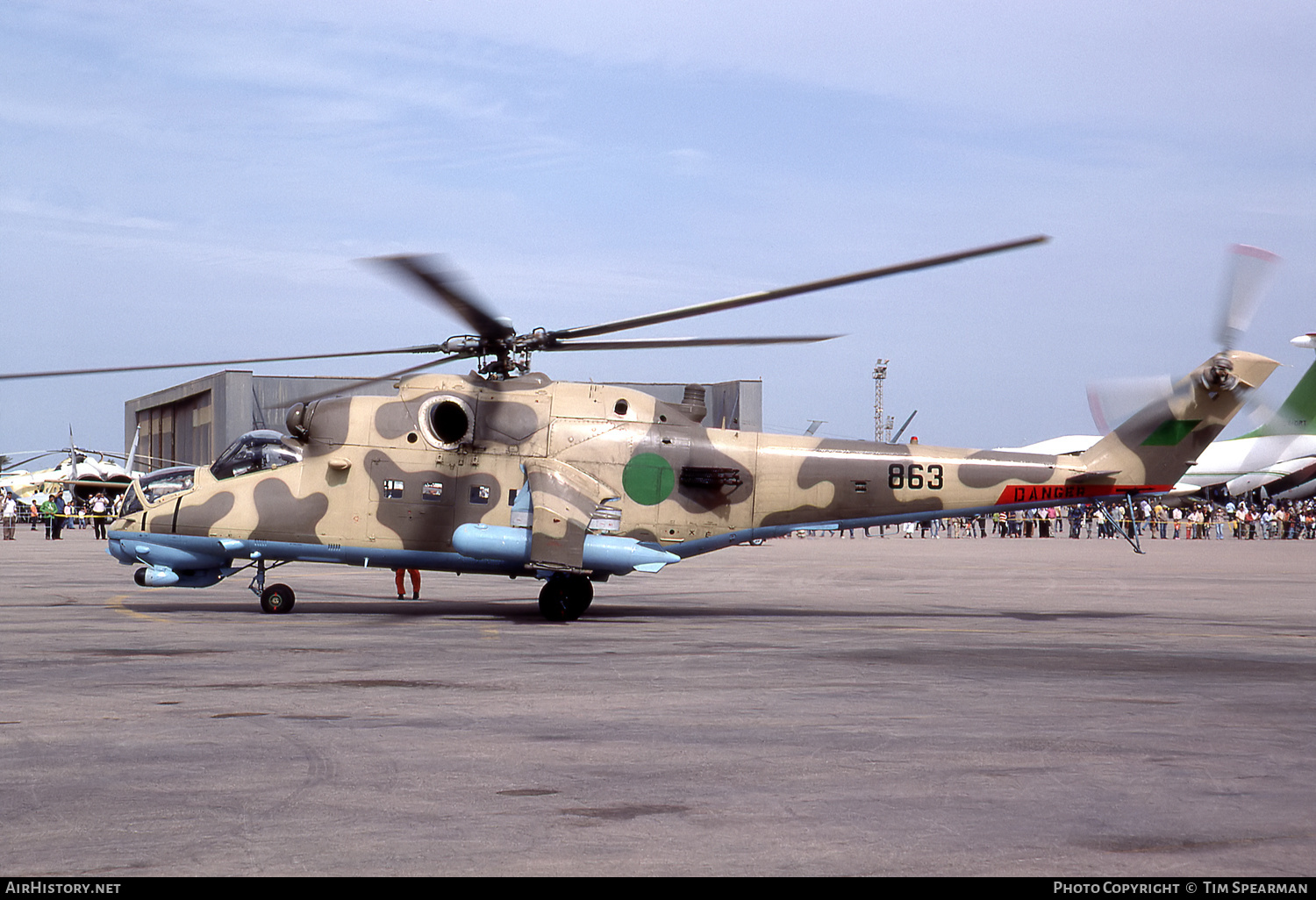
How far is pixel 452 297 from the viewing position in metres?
15.5

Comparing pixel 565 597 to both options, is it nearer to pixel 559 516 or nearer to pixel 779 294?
pixel 559 516

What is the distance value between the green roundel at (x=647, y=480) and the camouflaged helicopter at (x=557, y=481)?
0.02 m

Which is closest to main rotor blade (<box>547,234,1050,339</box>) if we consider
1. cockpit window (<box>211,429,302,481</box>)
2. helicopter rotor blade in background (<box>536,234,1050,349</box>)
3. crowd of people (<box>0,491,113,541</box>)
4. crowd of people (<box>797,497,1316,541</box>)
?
helicopter rotor blade in background (<box>536,234,1050,349</box>)

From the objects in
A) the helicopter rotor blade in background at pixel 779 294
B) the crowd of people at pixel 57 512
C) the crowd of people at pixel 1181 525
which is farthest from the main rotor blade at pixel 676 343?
the crowd of people at pixel 1181 525

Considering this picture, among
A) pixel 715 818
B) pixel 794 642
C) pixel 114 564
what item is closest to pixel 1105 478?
pixel 794 642

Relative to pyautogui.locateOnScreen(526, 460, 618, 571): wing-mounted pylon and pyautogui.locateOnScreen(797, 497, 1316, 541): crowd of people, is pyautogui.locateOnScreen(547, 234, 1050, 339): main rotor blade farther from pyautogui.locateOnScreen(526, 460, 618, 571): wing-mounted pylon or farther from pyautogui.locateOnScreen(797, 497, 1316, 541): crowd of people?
pyautogui.locateOnScreen(797, 497, 1316, 541): crowd of people

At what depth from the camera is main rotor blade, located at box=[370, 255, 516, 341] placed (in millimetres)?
13727

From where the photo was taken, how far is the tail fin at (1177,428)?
18078 millimetres

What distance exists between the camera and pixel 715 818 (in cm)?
609

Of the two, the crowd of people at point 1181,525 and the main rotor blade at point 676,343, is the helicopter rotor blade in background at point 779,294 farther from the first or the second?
the crowd of people at point 1181,525

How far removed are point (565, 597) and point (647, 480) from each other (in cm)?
219

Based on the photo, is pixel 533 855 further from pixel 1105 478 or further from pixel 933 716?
pixel 1105 478

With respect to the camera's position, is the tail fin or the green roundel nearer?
the tail fin

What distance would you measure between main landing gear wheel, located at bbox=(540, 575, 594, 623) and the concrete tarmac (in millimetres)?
699
